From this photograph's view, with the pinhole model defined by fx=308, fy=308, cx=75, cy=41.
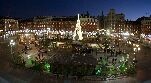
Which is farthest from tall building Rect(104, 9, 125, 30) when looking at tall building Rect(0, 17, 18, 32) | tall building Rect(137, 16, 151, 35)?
tall building Rect(0, 17, 18, 32)

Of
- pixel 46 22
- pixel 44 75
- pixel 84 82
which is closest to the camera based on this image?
pixel 84 82

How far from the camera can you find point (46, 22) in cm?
13488

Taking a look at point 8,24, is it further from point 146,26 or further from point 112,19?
point 146,26

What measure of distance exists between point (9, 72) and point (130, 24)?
97004 millimetres

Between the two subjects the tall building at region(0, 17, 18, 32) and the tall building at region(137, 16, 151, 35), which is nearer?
the tall building at region(137, 16, 151, 35)

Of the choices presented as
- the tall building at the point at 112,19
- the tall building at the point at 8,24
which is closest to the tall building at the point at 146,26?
the tall building at the point at 112,19

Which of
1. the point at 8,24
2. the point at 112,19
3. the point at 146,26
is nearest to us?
the point at 146,26

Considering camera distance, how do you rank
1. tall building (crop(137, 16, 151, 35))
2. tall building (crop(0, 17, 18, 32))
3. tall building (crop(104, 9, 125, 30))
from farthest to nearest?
tall building (crop(104, 9, 125, 30)) → tall building (crop(0, 17, 18, 32)) → tall building (crop(137, 16, 151, 35))

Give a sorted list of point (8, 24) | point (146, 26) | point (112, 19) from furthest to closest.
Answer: point (8, 24) → point (112, 19) → point (146, 26)

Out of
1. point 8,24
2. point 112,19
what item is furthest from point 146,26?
point 8,24

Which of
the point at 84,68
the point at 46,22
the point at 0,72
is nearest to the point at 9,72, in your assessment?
the point at 0,72

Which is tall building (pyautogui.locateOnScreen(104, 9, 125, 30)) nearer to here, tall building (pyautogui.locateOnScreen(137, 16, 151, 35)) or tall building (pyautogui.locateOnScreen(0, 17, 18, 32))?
tall building (pyautogui.locateOnScreen(137, 16, 151, 35))

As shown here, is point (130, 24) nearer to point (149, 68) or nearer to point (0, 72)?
point (149, 68)

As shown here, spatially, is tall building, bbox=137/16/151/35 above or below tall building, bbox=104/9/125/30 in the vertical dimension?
below
